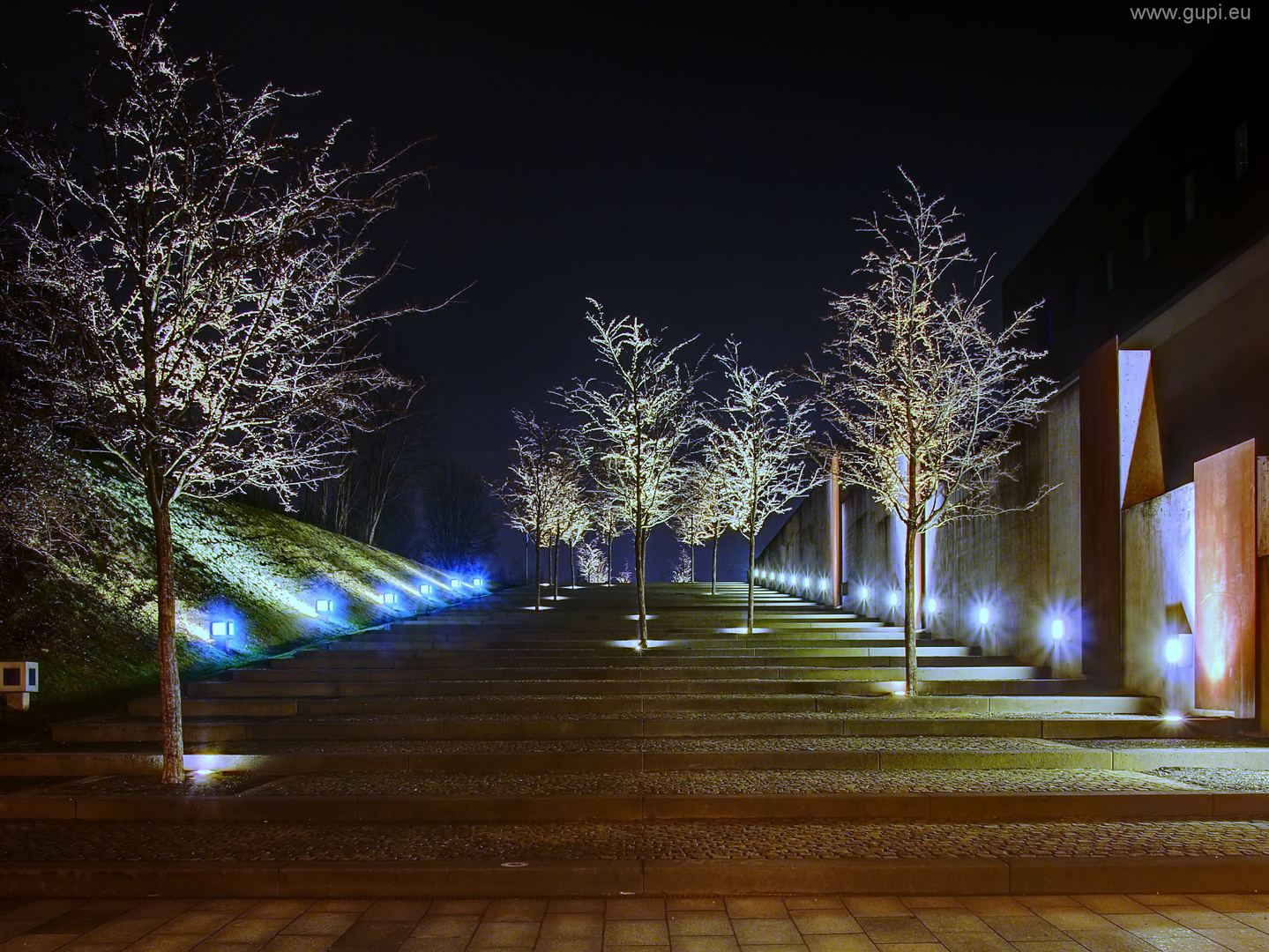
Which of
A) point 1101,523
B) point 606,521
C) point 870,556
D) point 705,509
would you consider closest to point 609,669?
point 1101,523

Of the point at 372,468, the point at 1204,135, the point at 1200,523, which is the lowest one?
the point at 1200,523

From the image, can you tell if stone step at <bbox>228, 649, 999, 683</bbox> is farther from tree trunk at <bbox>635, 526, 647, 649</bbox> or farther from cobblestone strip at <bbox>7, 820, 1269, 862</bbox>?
cobblestone strip at <bbox>7, 820, 1269, 862</bbox>

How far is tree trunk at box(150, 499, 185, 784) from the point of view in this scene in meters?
8.38

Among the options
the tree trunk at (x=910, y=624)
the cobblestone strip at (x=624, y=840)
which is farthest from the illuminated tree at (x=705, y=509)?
the cobblestone strip at (x=624, y=840)

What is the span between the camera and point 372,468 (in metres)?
41.5

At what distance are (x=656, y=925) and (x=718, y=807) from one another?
1.97 meters

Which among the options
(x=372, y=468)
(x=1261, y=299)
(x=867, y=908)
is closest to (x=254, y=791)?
(x=867, y=908)

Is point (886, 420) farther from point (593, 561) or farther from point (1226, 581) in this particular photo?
point (593, 561)

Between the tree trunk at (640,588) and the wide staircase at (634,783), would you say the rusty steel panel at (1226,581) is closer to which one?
the wide staircase at (634,783)

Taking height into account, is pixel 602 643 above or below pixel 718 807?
above

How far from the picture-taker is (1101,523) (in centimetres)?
1209

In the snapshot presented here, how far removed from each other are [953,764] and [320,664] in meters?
9.79

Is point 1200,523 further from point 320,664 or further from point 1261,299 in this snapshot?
point 320,664

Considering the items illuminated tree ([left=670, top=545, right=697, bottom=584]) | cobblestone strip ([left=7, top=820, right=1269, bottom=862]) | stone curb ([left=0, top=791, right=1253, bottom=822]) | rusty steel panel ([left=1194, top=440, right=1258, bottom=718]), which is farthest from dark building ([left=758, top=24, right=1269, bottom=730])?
illuminated tree ([left=670, top=545, right=697, bottom=584])
